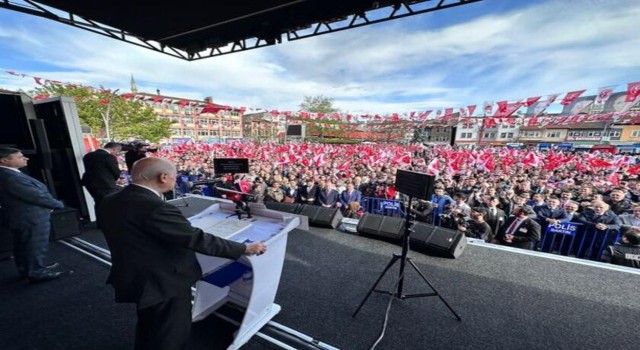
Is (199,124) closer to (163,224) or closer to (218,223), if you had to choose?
(218,223)

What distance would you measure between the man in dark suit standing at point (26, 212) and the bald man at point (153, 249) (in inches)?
88.7

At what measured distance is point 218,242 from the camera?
5.07ft

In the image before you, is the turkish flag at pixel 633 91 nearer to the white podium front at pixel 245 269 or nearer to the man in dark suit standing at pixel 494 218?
the man in dark suit standing at pixel 494 218

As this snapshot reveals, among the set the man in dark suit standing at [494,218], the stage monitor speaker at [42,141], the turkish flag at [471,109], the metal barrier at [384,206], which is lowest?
the metal barrier at [384,206]

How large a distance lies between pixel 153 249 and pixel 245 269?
3.46ft

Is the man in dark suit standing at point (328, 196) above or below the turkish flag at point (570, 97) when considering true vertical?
below

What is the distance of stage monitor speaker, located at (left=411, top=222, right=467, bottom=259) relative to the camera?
11.8 ft

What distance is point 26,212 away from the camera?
2.86 metres

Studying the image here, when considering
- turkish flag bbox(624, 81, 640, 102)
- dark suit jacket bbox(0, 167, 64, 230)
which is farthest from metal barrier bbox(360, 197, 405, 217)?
turkish flag bbox(624, 81, 640, 102)

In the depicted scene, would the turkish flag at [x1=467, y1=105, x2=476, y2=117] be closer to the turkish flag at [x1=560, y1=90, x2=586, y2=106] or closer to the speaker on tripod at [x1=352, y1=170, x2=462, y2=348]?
the turkish flag at [x1=560, y1=90, x2=586, y2=106]

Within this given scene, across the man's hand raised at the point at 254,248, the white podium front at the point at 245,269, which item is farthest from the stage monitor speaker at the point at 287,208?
the man's hand raised at the point at 254,248

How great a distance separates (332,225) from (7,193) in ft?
13.9

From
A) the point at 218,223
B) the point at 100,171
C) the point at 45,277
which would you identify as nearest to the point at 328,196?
the point at 218,223

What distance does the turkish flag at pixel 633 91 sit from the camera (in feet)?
28.8
